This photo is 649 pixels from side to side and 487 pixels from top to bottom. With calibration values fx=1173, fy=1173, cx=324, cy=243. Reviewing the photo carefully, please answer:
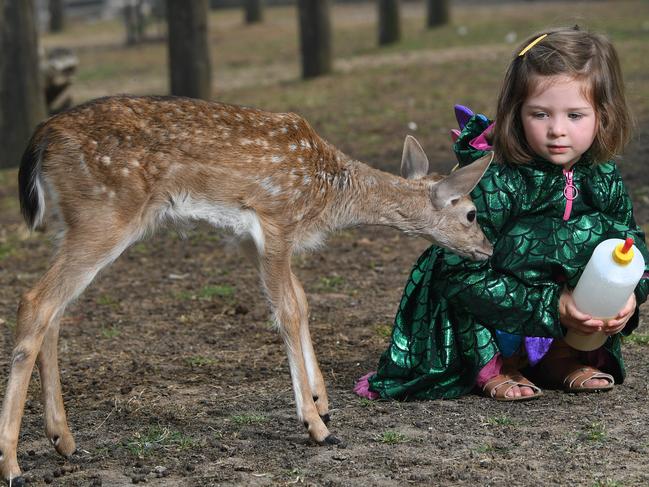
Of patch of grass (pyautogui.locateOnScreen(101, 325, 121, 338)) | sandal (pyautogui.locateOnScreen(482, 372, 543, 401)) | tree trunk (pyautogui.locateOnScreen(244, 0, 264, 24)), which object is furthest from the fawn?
tree trunk (pyautogui.locateOnScreen(244, 0, 264, 24))

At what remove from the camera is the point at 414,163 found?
16.6 feet

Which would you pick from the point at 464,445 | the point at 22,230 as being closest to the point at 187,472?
the point at 464,445

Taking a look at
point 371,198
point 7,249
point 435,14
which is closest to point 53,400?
point 371,198

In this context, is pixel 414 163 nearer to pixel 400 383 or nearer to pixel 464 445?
pixel 400 383

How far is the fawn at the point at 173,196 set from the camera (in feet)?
13.5

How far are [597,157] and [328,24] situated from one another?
10.8 m

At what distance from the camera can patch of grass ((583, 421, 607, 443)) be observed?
13.9 ft

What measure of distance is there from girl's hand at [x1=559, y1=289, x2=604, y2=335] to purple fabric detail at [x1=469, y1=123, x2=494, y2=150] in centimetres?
70

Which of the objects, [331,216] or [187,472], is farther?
[331,216]

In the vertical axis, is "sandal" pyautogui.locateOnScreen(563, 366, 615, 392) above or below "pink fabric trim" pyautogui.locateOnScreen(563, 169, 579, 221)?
below

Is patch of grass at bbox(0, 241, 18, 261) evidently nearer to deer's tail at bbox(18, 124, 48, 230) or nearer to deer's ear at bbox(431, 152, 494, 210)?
deer's tail at bbox(18, 124, 48, 230)

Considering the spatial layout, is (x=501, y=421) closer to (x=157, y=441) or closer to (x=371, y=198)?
(x=371, y=198)

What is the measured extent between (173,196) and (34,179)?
20.3 inches

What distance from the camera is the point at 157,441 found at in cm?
437
